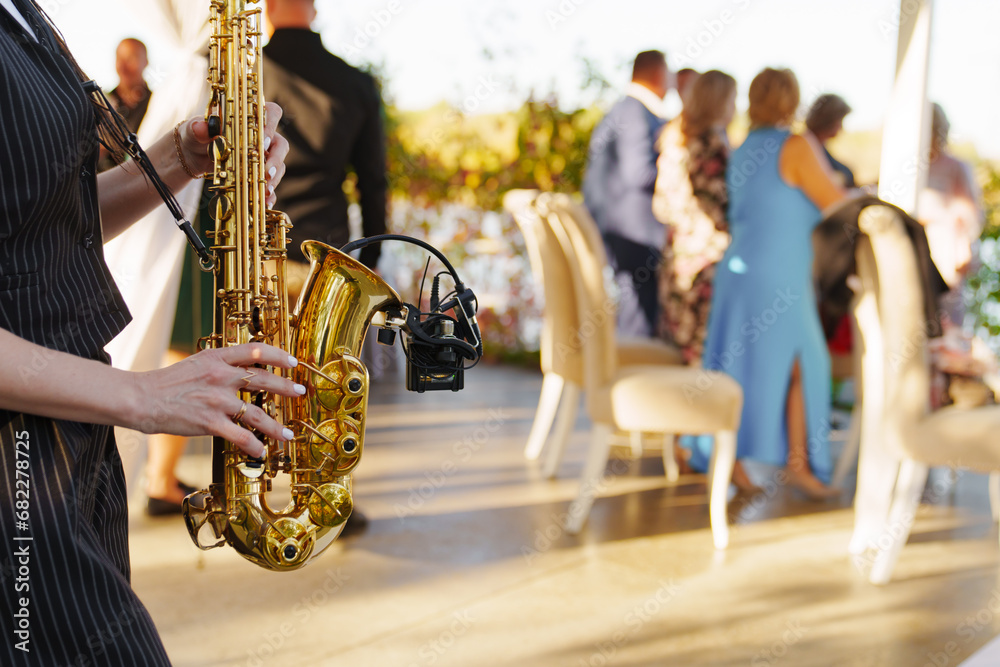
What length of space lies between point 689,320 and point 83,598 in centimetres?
343

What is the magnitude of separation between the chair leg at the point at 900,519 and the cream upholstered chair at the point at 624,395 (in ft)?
1.74

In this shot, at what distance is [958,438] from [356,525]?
208 cm

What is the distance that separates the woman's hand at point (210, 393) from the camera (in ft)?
2.58

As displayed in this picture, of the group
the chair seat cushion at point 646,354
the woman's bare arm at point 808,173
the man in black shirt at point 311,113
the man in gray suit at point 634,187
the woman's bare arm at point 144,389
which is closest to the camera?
the woman's bare arm at point 144,389

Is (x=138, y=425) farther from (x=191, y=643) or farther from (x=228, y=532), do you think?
(x=191, y=643)

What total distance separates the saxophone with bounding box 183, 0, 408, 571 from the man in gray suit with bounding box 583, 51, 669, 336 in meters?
3.25

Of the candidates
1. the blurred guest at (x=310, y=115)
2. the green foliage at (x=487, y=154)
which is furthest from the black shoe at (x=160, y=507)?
the green foliage at (x=487, y=154)

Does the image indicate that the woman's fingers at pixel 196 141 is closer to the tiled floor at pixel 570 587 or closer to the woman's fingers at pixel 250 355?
the woman's fingers at pixel 250 355

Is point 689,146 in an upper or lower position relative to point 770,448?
upper

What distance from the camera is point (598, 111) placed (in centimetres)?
638

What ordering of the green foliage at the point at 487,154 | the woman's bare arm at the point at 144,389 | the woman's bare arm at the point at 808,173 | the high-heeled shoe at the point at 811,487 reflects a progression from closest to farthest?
the woman's bare arm at the point at 144,389, the woman's bare arm at the point at 808,173, the high-heeled shoe at the point at 811,487, the green foliage at the point at 487,154

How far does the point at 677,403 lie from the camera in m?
3.04

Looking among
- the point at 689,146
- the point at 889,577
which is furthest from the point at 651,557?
the point at 689,146


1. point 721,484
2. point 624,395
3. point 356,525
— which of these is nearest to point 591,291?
point 624,395
